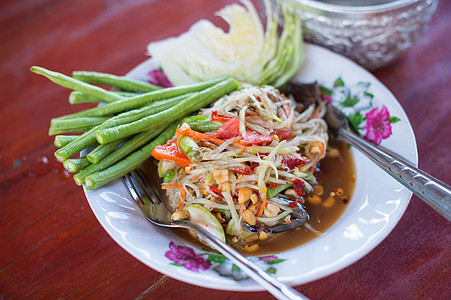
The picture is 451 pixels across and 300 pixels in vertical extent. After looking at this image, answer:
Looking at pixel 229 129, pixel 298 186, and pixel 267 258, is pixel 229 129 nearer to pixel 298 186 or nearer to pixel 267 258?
pixel 298 186

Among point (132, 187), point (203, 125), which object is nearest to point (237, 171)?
point (203, 125)

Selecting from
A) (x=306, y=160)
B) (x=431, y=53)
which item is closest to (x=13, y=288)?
(x=306, y=160)

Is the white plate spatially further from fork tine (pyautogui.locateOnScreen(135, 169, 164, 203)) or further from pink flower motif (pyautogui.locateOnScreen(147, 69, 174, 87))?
pink flower motif (pyautogui.locateOnScreen(147, 69, 174, 87))

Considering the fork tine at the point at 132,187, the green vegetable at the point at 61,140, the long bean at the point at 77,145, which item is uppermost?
the green vegetable at the point at 61,140

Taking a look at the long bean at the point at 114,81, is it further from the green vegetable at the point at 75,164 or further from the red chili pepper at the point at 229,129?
the red chili pepper at the point at 229,129

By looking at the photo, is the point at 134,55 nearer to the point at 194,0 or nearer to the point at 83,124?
the point at 194,0

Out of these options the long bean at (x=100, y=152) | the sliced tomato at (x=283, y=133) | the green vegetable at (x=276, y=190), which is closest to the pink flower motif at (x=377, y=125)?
the sliced tomato at (x=283, y=133)
